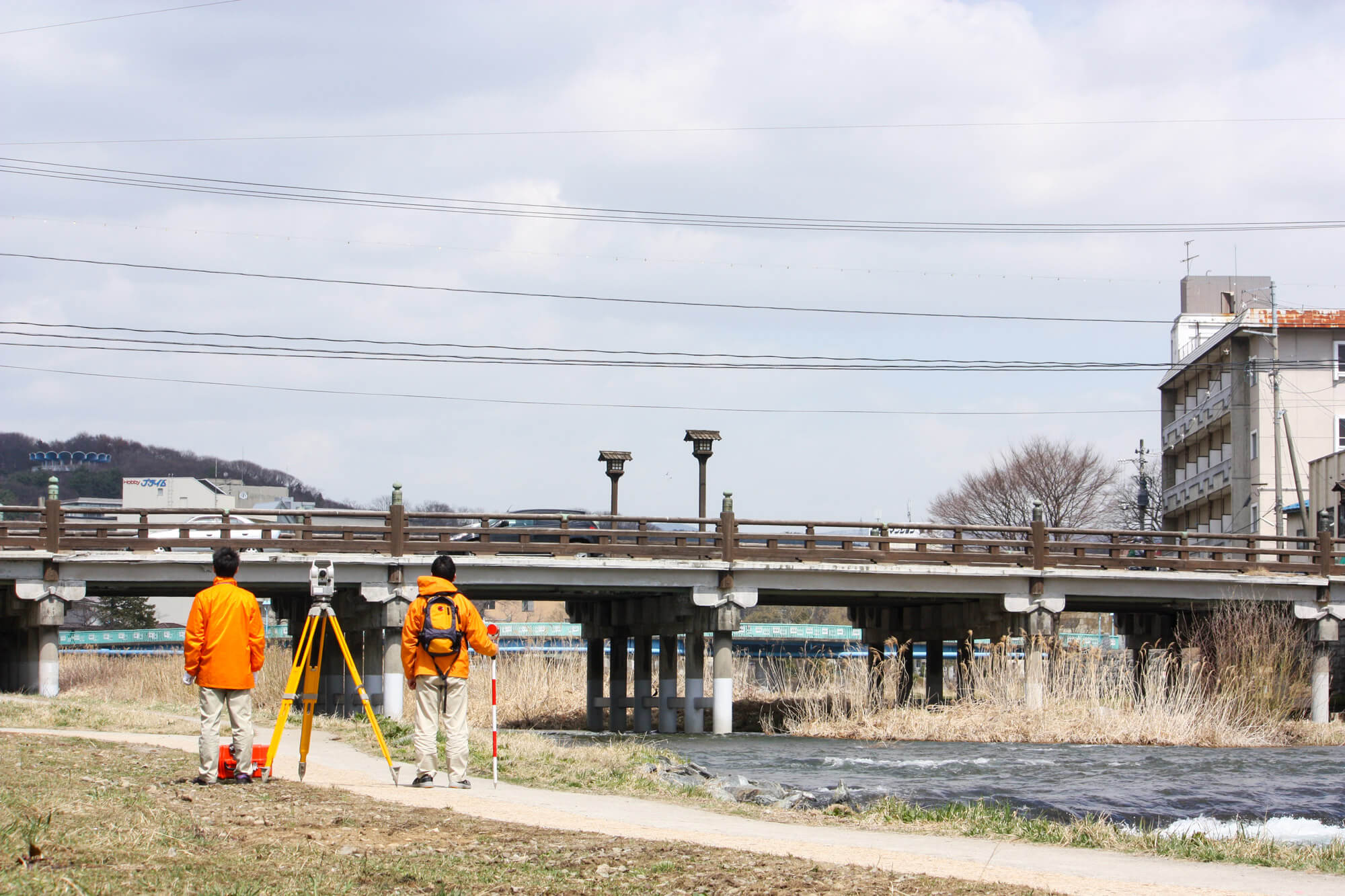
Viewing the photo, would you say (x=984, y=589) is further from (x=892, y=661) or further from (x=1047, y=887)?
(x=1047, y=887)

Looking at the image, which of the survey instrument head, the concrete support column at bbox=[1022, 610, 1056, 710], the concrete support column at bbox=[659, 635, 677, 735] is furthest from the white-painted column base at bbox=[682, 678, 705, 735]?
the survey instrument head

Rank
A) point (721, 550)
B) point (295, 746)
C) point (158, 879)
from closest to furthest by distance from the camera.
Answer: point (158, 879)
point (295, 746)
point (721, 550)

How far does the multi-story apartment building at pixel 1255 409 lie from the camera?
6288 cm

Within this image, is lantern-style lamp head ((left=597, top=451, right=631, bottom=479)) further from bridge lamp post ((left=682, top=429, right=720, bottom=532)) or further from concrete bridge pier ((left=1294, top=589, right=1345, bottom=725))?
concrete bridge pier ((left=1294, top=589, right=1345, bottom=725))

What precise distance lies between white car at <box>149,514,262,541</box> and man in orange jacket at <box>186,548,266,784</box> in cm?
1715

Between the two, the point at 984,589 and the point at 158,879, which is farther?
the point at 984,589

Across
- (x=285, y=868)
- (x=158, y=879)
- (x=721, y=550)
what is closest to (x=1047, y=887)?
(x=285, y=868)

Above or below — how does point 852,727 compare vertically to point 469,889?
below

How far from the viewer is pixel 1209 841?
11516 millimetres

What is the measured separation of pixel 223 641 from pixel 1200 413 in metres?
67.1

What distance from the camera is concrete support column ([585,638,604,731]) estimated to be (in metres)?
40.3

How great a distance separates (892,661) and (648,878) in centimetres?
2418

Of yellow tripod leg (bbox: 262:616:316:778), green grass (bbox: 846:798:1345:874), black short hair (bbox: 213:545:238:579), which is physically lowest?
green grass (bbox: 846:798:1345:874)

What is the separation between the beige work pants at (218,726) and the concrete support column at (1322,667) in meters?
31.2
